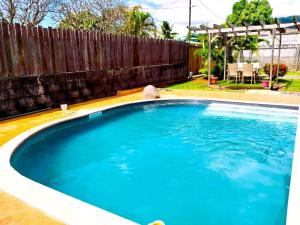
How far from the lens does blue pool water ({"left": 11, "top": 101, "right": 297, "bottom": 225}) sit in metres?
3.58

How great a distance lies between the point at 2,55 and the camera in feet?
21.6

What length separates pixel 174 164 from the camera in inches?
198

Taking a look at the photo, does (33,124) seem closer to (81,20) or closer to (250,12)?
(81,20)

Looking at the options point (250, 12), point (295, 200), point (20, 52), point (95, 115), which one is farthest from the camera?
point (250, 12)

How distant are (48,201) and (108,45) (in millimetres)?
8220

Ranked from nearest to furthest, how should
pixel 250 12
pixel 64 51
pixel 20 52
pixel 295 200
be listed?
pixel 295 200 < pixel 20 52 < pixel 64 51 < pixel 250 12

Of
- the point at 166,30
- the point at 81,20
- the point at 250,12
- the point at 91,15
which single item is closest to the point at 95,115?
the point at 166,30

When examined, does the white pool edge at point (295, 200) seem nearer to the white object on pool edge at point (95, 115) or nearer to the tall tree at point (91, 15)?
the white object on pool edge at point (95, 115)

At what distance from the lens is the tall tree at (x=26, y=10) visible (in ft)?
61.3

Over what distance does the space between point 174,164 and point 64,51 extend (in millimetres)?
5533

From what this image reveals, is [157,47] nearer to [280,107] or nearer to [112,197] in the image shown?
[280,107]

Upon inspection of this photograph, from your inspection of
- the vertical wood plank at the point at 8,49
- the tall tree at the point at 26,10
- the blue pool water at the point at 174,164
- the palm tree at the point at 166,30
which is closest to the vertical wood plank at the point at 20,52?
the vertical wood plank at the point at 8,49

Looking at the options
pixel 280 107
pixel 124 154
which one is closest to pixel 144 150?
pixel 124 154

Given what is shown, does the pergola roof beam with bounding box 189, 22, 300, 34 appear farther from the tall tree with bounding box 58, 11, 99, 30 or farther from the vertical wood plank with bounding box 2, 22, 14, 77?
the tall tree with bounding box 58, 11, 99, 30
